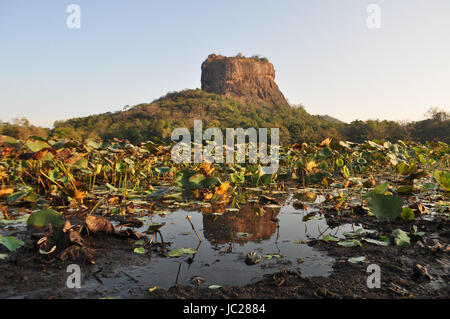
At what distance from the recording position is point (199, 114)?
151 ft

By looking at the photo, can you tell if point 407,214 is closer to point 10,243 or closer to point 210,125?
point 10,243

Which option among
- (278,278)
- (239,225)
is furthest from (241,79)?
(278,278)

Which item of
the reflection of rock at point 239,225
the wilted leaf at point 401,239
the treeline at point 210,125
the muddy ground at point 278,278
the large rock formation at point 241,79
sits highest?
the large rock formation at point 241,79

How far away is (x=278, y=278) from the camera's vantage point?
1556 millimetres

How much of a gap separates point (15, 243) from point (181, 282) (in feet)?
3.85

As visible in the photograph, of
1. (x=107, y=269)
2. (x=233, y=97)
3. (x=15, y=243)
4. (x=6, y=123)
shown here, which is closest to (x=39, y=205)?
(x=15, y=243)

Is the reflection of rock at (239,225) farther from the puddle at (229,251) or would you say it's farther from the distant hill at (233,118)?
Answer: the distant hill at (233,118)

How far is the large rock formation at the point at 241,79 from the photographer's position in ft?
225

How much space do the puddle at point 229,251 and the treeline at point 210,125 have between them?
5.36m

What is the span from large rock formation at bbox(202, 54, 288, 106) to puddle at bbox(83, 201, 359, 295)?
214 feet

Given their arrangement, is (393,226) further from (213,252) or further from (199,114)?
(199,114)

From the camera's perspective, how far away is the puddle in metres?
1.57

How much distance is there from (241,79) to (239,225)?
7074 cm

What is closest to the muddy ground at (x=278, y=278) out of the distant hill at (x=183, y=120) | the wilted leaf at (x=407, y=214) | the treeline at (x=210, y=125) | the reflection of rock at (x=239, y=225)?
the wilted leaf at (x=407, y=214)
